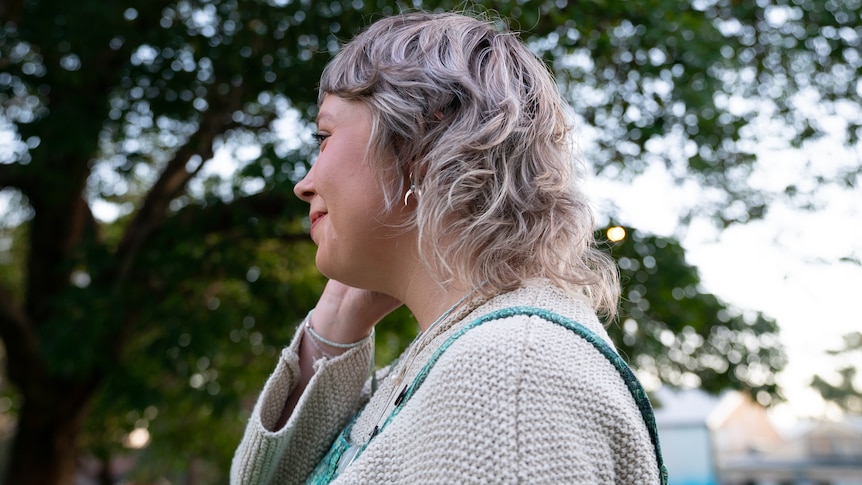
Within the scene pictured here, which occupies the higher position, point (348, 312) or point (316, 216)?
point (316, 216)


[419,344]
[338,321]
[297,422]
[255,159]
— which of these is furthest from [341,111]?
[255,159]

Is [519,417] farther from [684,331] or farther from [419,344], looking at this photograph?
[684,331]

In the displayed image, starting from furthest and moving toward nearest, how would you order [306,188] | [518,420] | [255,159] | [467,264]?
[255,159] → [306,188] → [467,264] → [518,420]

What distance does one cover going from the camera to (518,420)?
0.97 meters

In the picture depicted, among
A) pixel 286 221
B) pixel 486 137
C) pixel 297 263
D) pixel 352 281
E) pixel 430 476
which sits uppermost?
pixel 486 137

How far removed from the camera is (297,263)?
7629 millimetres

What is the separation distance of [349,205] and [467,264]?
0.26 m

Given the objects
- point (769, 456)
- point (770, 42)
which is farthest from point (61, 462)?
point (769, 456)

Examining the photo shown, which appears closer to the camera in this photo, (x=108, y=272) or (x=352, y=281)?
(x=352, y=281)

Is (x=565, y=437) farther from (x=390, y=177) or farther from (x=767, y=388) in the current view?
(x=767, y=388)

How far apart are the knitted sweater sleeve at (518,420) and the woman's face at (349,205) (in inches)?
15.0

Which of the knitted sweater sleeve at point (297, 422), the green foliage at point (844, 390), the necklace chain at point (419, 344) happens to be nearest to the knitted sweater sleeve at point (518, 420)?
the necklace chain at point (419, 344)

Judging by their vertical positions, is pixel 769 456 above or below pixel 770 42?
below

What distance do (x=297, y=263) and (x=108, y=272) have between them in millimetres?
1850
